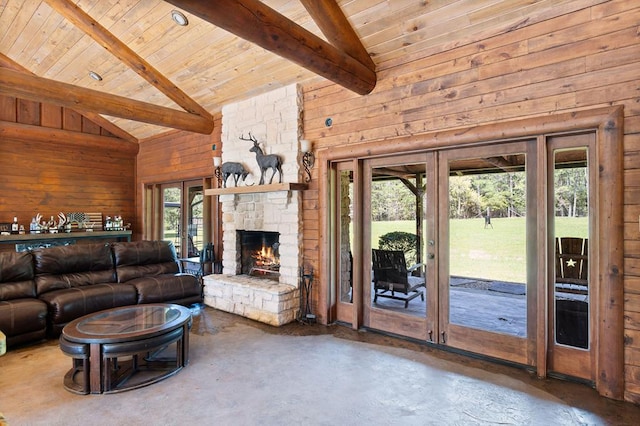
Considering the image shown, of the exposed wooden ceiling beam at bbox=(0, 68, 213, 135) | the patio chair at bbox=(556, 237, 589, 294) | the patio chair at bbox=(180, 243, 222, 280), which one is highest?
the exposed wooden ceiling beam at bbox=(0, 68, 213, 135)

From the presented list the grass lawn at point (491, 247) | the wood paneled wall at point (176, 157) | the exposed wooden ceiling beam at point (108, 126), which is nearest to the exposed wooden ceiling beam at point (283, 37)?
the grass lawn at point (491, 247)

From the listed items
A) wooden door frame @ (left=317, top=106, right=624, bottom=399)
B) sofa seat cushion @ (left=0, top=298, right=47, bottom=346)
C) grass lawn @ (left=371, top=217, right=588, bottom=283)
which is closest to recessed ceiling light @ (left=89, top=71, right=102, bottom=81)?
sofa seat cushion @ (left=0, top=298, right=47, bottom=346)

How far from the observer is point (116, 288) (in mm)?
4379

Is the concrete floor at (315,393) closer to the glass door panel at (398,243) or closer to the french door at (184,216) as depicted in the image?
the glass door panel at (398,243)

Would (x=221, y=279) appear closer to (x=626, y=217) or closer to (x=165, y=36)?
(x=165, y=36)

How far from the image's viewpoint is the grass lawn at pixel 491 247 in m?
3.22

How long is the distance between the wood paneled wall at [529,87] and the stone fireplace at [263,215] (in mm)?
748

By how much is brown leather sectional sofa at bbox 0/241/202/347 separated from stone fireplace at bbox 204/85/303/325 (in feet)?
2.17

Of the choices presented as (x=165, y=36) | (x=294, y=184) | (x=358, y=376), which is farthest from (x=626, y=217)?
(x=165, y=36)

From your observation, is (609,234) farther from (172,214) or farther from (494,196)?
(172,214)

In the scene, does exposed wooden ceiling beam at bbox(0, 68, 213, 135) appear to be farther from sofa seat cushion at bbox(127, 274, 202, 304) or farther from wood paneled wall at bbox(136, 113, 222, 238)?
sofa seat cushion at bbox(127, 274, 202, 304)

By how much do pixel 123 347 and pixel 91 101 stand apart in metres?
3.57

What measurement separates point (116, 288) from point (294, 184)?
253 centimetres

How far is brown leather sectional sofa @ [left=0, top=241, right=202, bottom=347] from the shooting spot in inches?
146
